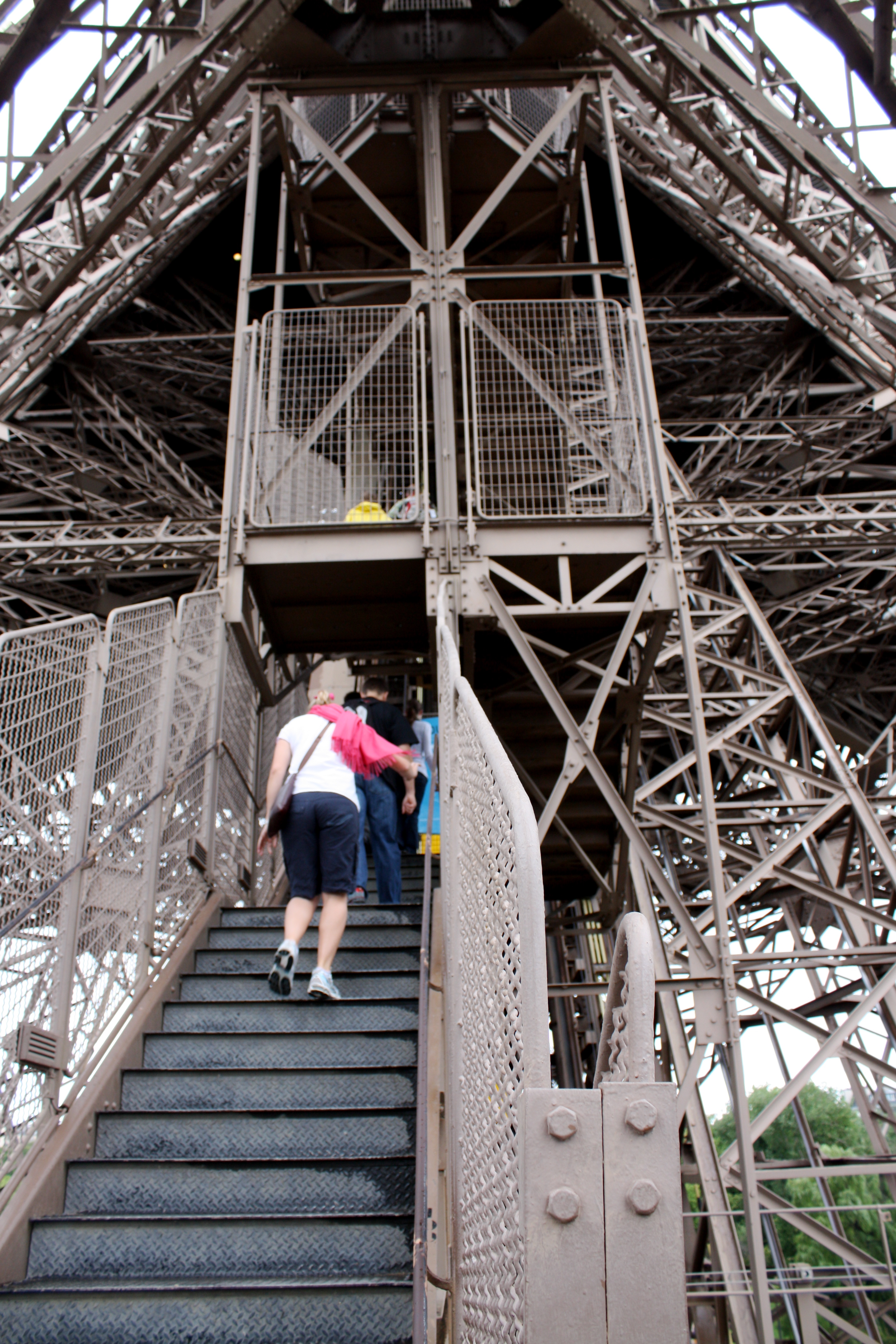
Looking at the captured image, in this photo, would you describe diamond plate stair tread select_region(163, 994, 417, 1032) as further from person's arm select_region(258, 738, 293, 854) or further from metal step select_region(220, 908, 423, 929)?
metal step select_region(220, 908, 423, 929)

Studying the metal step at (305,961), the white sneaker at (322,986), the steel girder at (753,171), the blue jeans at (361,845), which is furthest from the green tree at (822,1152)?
the white sneaker at (322,986)

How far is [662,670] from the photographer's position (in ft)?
55.3

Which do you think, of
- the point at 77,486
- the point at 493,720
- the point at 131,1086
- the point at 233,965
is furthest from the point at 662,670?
the point at 131,1086

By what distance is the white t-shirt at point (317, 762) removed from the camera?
18.4 ft

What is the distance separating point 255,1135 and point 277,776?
188 centimetres

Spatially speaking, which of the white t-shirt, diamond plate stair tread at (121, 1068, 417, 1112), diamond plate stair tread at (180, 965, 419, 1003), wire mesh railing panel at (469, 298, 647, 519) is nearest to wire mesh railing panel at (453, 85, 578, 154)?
wire mesh railing panel at (469, 298, 647, 519)

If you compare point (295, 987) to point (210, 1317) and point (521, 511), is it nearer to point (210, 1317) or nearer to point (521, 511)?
point (210, 1317)

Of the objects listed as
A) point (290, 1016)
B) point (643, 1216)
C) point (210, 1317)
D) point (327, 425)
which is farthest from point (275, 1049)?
point (327, 425)

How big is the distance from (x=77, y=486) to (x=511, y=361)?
1297 centimetres

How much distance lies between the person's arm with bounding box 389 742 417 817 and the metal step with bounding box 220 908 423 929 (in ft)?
2.16

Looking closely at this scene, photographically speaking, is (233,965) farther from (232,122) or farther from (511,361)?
(232,122)

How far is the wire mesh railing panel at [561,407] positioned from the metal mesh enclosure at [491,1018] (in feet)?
14.7

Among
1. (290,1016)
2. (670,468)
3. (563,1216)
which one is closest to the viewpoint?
(563,1216)

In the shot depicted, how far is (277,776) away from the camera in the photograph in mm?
5633
